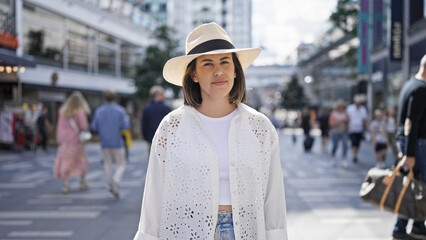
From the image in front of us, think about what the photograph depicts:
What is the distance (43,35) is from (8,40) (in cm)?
1214

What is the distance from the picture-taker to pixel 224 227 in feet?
7.09

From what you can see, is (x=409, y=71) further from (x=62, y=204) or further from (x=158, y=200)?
(x=158, y=200)

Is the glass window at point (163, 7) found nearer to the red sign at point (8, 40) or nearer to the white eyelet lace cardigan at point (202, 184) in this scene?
the red sign at point (8, 40)

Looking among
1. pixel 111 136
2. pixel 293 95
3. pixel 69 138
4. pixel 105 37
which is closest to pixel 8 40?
pixel 69 138

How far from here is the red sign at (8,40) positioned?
14.8m

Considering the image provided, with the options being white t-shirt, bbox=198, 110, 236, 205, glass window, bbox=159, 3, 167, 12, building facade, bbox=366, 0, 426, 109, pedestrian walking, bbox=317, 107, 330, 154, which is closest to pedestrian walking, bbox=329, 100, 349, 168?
pedestrian walking, bbox=317, 107, 330, 154

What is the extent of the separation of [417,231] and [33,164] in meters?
11.7

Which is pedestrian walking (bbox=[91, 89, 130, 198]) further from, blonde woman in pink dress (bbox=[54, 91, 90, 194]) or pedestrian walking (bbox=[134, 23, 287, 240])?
pedestrian walking (bbox=[134, 23, 287, 240])

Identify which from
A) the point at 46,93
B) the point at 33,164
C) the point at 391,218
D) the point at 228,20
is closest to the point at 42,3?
the point at 46,93

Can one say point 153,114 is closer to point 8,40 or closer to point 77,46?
point 8,40

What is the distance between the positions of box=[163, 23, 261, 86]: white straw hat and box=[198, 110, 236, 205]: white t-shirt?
0.98 feet

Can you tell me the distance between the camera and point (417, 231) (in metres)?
4.83

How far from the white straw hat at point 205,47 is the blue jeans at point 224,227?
2.63 ft

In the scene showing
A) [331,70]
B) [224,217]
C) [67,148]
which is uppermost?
[331,70]
